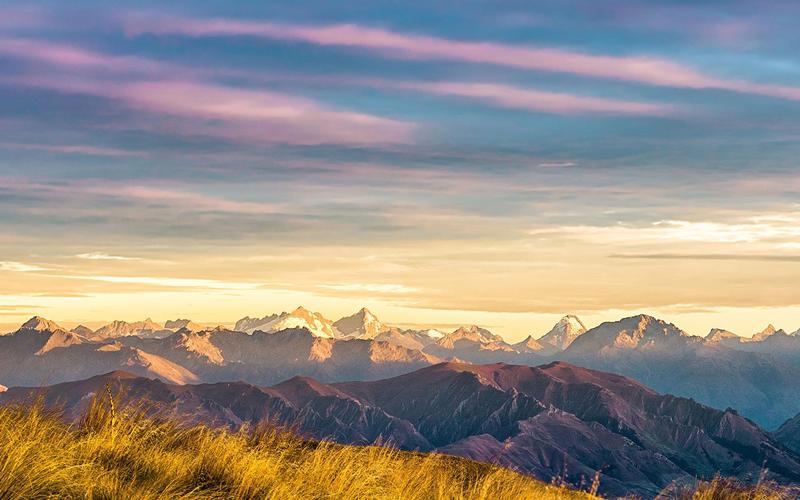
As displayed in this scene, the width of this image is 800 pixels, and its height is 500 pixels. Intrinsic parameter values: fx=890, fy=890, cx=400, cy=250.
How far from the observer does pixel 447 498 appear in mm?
15977

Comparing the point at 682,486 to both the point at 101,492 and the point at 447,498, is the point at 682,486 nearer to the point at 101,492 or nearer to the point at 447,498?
the point at 447,498

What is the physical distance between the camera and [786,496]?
20422 mm

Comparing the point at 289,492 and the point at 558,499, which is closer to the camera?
the point at 289,492

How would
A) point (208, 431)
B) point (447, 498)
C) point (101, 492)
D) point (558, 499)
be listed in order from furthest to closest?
1. point (558, 499)
2. point (208, 431)
3. point (447, 498)
4. point (101, 492)

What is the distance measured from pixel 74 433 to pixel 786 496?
15.6 meters

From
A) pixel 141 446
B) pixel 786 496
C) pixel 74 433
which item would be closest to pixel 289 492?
pixel 141 446

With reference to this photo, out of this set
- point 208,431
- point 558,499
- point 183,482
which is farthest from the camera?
point 558,499

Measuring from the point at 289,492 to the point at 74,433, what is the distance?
4929 mm

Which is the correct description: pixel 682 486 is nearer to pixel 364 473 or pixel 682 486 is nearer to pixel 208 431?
pixel 364 473

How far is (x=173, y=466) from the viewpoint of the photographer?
1450cm

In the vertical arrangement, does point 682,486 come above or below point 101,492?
below

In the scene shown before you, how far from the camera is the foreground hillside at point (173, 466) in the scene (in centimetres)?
1300

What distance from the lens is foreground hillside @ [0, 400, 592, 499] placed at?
512 inches

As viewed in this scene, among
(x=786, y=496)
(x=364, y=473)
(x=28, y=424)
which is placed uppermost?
(x=28, y=424)
